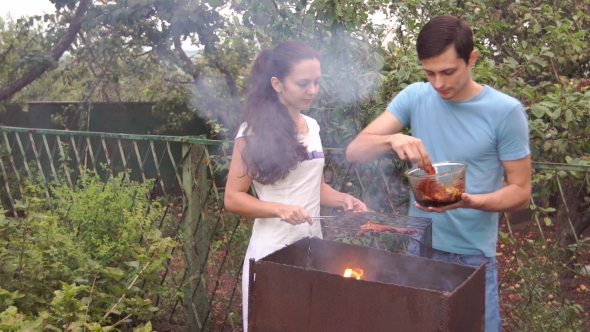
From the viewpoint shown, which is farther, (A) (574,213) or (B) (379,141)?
(A) (574,213)

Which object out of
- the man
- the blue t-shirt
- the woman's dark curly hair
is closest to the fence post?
the woman's dark curly hair

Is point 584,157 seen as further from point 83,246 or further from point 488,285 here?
point 83,246

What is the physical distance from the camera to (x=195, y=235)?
12.6 ft

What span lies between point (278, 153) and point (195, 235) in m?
1.42

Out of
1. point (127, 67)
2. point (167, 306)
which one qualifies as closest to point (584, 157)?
point (167, 306)

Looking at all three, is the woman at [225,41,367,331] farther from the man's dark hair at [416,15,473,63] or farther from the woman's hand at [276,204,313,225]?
the man's dark hair at [416,15,473,63]

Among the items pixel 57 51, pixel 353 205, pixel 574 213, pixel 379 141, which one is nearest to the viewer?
pixel 379 141

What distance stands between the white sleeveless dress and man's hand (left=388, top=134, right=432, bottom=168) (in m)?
0.59

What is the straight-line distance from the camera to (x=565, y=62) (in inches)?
205

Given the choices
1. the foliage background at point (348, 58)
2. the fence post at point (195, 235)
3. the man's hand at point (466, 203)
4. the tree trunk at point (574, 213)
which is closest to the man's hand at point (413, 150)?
the man's hand at point (466, 203)

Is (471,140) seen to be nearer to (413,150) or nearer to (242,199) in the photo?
(413,150)

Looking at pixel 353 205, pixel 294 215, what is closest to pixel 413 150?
pixel 294 215

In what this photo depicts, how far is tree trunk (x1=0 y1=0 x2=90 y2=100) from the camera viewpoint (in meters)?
7.37

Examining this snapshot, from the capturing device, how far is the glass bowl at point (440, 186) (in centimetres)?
209
